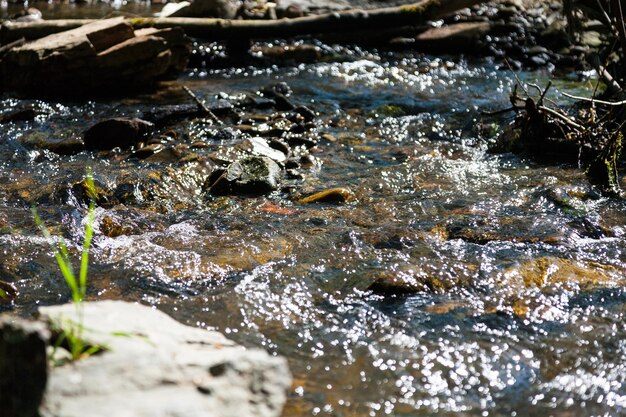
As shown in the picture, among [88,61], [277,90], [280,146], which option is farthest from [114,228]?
[277,90]

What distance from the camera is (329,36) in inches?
484

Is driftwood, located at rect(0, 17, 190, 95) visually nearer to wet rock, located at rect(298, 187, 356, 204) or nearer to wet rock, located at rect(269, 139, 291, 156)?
wet rock, located at rect(269, 139, 291, 156)

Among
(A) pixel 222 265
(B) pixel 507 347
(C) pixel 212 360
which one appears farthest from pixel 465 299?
(C) pixel 212 360

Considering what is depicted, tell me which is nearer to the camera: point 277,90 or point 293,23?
point 277,90

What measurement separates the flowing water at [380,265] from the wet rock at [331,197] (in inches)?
4.2

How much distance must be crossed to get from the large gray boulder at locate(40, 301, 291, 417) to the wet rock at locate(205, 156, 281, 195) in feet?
11.0

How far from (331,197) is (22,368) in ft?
12.6

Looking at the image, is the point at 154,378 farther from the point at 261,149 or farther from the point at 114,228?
the point at 261,149

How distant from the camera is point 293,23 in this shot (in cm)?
1197

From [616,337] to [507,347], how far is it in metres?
0.58

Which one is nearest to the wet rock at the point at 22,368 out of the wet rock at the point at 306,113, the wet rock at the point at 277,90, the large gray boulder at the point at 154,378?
the large gray boulder at the point at 154,378

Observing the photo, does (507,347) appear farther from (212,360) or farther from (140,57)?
(140,57)

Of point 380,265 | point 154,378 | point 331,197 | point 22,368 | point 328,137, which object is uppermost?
point 22,368

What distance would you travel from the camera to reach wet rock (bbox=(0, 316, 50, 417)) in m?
2.12
